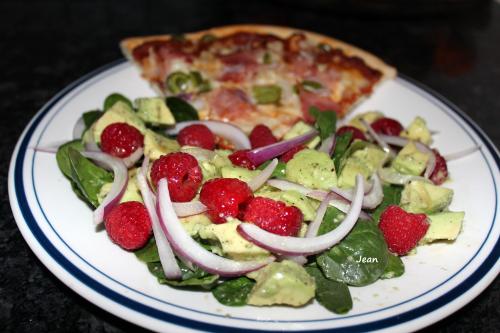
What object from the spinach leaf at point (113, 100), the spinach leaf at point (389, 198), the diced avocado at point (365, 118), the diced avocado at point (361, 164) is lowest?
the spinach leaf at point (389, 198)

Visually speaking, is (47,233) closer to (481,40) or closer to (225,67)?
(225,67)

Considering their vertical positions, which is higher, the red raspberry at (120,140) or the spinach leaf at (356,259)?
the red raspberry at (120,140)

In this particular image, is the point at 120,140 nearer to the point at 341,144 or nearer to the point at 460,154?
the point at 341,144

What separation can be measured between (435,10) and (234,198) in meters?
4.58

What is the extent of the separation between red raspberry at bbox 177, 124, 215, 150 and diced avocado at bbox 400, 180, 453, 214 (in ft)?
3.65

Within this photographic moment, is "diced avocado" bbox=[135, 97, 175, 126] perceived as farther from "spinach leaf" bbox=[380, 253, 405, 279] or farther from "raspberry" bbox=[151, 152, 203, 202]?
"spinach leaf" bbox=[380, 253, 405, 279]

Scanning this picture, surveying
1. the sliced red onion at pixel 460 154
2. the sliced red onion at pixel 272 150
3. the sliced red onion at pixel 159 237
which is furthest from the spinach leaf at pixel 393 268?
the sliced red onion at pixel 460 154

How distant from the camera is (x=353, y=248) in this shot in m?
2.70

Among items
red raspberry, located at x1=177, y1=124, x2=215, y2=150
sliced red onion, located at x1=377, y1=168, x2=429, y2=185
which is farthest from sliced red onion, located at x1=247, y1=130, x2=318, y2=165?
sliced red onion, located at x1=377, y1=168, x2=429, y2=185

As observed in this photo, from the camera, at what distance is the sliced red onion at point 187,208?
8.73ft

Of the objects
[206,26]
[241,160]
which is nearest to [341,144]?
[241,160]

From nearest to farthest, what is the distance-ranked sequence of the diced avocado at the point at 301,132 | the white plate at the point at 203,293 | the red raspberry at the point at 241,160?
1. the white plate at the point at 203,293
2. the red raspberry at the point at 241,160
3. the diced avocado at the point at 301,132

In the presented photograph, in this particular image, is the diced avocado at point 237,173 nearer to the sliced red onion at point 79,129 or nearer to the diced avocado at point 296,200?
the diced avocado at point 296,200

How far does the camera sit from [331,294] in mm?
2484
